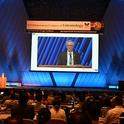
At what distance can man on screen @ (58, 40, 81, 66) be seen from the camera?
13786mm

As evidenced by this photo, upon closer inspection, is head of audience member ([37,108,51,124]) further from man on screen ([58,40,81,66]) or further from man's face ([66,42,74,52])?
man's face ([66,42,74,52])

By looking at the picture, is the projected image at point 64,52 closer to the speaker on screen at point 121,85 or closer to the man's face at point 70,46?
the man's face at point 70,46

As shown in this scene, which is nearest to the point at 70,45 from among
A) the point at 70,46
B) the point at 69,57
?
the point at 70,46

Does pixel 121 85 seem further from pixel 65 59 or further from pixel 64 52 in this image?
pixel 64 52

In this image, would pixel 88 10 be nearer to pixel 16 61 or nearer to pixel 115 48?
pixel 115 48

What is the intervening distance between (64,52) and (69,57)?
12.0 inches

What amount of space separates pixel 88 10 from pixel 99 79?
110 inches

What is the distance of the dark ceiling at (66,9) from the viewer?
1443cm

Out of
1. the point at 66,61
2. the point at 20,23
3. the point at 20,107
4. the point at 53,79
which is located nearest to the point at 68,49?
the point at 66,61

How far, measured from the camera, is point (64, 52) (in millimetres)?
13969

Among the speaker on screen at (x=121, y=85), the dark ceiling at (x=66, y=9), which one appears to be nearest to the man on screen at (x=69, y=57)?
Result: the dark ceiling at (x=66, y=9)

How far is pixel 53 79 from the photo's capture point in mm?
14430

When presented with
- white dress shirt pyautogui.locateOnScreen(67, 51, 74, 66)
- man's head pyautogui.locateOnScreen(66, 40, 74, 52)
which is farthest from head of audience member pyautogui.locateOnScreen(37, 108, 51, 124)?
man's head pyautogui.locateOnScreen(66, 40, 74, 52)

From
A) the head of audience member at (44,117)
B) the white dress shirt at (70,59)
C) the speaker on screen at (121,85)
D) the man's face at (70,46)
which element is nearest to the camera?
the head of audience member at (44,117)
